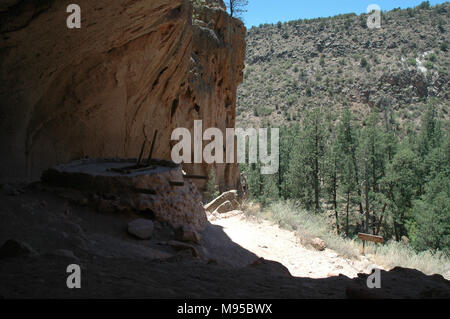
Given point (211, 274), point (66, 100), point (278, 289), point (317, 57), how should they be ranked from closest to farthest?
1. point (278, 289)
2. point (211, 274)
3. point (66, 100)
4. point (317, 57)

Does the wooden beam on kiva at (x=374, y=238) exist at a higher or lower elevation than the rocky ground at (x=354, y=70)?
lower

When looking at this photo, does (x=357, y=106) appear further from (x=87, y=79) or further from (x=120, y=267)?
(x=120, y=267)

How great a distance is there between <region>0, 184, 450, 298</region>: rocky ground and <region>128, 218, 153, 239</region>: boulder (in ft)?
0.27

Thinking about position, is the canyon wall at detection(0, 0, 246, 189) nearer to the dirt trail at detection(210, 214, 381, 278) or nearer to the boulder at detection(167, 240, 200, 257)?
the boulder at detection(167, 240, 200, 257)

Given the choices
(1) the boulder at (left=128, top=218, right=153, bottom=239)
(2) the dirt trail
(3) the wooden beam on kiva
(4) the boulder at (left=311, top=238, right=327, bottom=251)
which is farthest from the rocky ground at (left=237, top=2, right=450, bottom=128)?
(1) the boulder at (left=128, top=218, right=153, bottom=239)

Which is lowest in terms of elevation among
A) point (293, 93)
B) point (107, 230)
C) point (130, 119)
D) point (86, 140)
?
point (107, 230)

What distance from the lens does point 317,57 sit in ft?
197

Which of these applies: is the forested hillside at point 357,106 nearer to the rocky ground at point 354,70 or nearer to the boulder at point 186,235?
the rocky ground at point 354,70

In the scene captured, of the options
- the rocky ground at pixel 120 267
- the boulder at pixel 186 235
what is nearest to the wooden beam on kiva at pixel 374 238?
the rocky ground at pixel 120 267

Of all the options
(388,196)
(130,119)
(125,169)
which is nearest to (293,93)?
(388,196)

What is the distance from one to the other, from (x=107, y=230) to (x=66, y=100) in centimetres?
483

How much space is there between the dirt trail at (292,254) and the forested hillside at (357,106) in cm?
1467

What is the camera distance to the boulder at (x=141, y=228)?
14.2 feet
